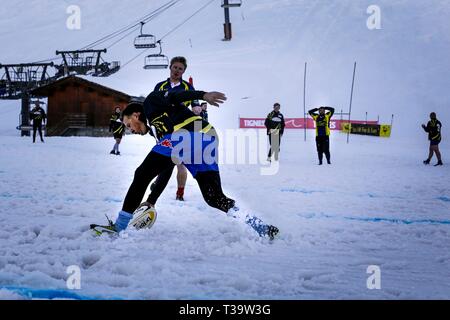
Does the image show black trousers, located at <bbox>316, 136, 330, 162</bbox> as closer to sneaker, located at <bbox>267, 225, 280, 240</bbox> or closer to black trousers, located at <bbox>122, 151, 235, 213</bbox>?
sneaker, located at <bbox>267, 225, 280, 240</bbox>

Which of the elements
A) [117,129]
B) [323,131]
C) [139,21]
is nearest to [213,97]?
[323,131]

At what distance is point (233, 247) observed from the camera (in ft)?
10.6

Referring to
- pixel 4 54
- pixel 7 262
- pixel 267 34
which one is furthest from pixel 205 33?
pixel 7 262

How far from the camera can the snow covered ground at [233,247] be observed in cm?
247

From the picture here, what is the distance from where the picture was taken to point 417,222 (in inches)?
173

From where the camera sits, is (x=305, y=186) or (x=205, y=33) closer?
(x=305, y=186)

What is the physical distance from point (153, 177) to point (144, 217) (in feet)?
1.67

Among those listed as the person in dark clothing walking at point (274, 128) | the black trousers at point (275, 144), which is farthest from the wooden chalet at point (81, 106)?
the black trousers at point (275, 144)

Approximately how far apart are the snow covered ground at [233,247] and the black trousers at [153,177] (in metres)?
0.32

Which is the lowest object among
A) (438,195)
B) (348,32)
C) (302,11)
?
(438,195)

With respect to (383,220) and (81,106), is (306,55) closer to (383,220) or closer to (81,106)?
(81,106)

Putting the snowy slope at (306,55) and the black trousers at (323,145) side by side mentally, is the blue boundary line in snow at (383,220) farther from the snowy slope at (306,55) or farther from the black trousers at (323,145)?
the snowy slope at (306,55)

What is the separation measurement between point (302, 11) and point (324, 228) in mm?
62734
